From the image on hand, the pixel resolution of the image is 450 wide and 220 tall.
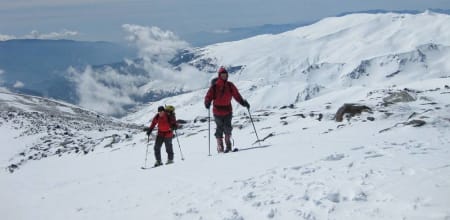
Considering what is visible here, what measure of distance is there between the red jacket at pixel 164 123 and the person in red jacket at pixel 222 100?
2.66 m

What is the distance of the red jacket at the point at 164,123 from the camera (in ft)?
71.5

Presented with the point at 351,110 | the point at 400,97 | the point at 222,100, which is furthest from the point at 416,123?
the point at 400,97

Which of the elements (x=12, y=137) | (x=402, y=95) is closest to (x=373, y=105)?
(x=402, y=95)

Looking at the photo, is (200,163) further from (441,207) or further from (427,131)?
(441,207)

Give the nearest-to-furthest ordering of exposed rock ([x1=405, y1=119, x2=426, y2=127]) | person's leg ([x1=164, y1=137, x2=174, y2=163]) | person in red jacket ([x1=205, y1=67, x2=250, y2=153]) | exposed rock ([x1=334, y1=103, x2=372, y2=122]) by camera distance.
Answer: exposed rock ([x1=405, y1=119, x2=426, y2=127]) → person in red jacket ([x1=205, y1=67, x2=250, y2=153]) → person's leg ([x1=164, y1=137, x2=174, y2=163]) → exposed rock ([x1=334, y1=103, x2=372, y2=122])

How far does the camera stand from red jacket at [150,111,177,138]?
21.8m

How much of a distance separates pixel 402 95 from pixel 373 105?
6371 millimetres

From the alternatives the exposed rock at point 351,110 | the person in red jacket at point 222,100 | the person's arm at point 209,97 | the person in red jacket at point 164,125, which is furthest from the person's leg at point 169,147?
the exposed rock at point 351,110

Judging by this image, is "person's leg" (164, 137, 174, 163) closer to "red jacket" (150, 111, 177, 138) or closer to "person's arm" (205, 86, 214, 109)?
"red jacket" (150, 111, 177, 138)

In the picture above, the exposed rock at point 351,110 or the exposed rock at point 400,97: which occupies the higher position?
the exposed rock at point 351,110

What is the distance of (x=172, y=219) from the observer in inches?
438

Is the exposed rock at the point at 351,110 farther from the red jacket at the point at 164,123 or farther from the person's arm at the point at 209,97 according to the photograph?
the person's arm at the point at 209,97

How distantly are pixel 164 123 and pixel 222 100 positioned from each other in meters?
3.55

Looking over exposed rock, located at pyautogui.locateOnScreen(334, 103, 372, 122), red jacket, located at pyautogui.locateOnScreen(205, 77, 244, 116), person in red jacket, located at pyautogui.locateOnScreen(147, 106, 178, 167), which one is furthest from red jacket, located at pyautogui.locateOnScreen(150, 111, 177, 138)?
exposed rock, located at pyautogui.locateOnScreen(334, 103, 372, 122)
